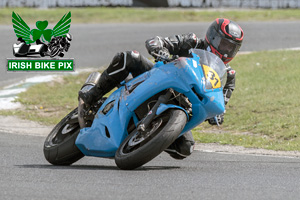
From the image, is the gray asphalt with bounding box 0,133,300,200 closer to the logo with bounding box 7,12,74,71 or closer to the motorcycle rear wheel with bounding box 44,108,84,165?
the motorcycle rear wheel with bounding box 44,108,84,165

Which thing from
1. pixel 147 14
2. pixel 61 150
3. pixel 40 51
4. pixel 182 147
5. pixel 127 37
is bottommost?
pixel 147 14

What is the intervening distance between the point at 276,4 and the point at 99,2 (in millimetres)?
5970

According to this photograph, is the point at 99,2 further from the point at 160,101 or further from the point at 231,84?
the point at 160,101

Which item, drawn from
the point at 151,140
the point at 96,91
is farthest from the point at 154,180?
the point at 96,91

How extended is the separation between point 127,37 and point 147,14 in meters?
3.45

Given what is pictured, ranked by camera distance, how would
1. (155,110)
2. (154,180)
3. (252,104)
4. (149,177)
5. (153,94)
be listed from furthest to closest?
(252,104)
(153,94)
(155,110)
(149,177)
(154,180)

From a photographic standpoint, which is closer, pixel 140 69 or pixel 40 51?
pixel 140 69

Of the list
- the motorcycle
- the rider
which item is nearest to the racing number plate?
the motorcycle

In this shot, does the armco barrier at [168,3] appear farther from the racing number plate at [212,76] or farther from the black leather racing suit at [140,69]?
the racing number plate at [212,76]

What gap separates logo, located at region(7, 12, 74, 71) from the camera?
14.5 metres

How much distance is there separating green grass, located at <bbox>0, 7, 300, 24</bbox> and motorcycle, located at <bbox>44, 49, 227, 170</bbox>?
13.2 meters

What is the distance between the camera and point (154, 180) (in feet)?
17.7

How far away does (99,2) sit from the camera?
70.0 feet

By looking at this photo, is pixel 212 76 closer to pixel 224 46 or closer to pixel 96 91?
pixel 224 46
